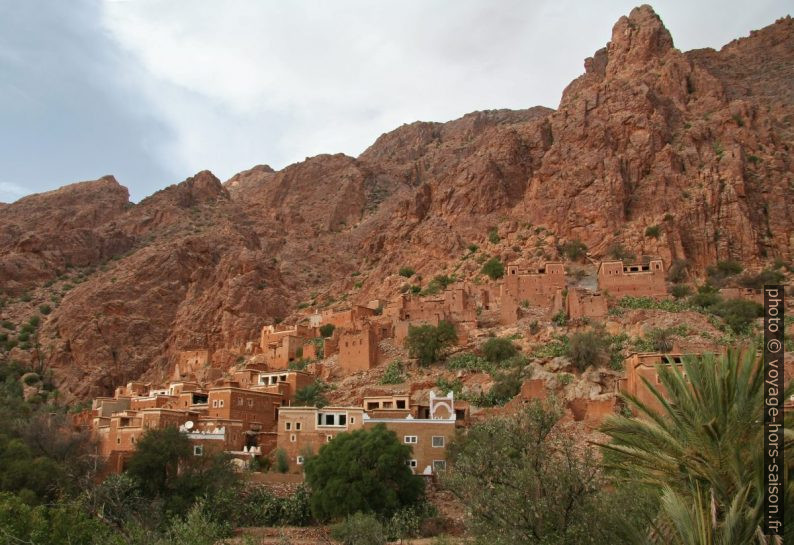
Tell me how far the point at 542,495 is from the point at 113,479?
72.1ft

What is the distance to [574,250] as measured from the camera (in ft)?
213

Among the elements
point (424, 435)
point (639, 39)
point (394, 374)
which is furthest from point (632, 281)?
point (639, 39)

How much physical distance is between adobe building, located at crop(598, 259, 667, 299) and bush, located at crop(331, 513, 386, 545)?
1145 inches

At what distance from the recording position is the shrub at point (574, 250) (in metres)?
64.6

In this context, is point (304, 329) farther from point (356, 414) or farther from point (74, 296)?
point (74, 296)

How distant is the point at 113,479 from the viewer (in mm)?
32312

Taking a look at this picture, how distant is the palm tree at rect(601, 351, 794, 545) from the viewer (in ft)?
40.0

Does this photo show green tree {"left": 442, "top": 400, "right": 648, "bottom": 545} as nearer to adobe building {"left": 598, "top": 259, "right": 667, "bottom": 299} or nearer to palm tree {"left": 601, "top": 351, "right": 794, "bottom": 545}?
palm tree {"left": 601, "top": 351, "right": 794, "bottom": 545}

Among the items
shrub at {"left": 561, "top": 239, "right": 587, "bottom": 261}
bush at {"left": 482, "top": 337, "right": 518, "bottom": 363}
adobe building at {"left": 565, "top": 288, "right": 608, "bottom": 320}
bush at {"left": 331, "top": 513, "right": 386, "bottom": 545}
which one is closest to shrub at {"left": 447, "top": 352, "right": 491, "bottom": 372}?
bush at {"left": 482, "top": 337, "right": 518, "bottom": 363}

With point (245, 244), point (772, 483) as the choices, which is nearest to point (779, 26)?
point (245, 244)

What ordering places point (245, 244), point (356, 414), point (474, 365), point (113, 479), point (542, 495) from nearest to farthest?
point (542, 495) → point (113, 479) → point (356, 414) → point (474, 365) → point (245, 244)

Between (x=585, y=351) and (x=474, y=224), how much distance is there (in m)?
32.0

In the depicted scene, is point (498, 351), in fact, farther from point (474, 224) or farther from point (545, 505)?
point (545, 505)

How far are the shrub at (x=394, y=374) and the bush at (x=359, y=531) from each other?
682 inches
